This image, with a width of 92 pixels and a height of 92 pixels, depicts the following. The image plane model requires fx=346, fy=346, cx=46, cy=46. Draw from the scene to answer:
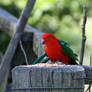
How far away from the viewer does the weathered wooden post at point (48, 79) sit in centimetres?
150

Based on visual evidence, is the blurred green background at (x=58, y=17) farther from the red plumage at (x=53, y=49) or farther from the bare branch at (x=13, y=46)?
the red plumage at (x=53, y=49)

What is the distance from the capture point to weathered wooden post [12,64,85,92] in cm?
150

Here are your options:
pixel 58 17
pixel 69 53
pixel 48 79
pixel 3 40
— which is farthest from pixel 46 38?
pixel 58 17

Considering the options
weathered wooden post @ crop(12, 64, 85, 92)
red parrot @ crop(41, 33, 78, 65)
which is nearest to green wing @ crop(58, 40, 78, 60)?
red parrot @ crop(41, 33, 78, 65)

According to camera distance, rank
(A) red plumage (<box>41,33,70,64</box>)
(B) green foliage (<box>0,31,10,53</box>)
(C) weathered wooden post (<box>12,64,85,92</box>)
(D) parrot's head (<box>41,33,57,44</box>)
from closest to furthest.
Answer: (C) weathered wooden post (<box>12,64,85,92</box>) < (A) red plumage (<box>41,33,70,64</box>) < (D) parrot's head (<box>41,33,57,44</box>) < (B) green foliage (<box>0,31,10,53</box>)

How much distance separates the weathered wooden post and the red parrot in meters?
0.87

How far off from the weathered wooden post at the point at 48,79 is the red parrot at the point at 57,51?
875 millimetres

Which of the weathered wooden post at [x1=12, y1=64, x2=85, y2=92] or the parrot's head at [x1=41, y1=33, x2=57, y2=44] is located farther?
the parrot's head at [x1=41, y1=33, x2=57, y2=44]

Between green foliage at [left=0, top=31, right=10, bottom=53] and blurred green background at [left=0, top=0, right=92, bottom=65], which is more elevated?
blurred green background at [left=0, top=0, right=92, bottom=65]

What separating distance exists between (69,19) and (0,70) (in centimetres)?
302

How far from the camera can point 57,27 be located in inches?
219

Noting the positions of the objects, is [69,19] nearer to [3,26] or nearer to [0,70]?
[3,26]

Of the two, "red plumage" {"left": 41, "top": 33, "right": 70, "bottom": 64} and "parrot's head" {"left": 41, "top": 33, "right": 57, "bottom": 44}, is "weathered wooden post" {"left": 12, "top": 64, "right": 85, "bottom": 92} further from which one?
"parrot's head" {"left": 41, "top": 33, "right": 57, "bottom": 44}

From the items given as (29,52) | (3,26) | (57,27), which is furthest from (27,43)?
(57,27)
